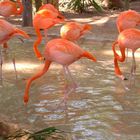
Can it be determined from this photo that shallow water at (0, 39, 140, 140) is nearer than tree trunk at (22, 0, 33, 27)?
Yes

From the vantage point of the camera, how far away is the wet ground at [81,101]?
4320mm

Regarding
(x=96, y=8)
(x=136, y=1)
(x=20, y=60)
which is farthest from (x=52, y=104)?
(x=136, y=1)

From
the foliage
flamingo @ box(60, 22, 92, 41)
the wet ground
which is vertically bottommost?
the foliage

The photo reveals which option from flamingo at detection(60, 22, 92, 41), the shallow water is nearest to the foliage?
the shallow water

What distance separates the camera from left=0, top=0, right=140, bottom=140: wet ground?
14.2ft

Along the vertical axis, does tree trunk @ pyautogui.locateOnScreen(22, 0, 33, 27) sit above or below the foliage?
above

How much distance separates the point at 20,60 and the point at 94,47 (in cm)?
160

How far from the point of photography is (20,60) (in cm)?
730

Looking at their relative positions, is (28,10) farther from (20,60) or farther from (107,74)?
(107,74)

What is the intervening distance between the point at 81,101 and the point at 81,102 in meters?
0.04

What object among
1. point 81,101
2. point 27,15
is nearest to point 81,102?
point 81,101

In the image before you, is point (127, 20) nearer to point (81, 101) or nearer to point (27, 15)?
point (81, 101)

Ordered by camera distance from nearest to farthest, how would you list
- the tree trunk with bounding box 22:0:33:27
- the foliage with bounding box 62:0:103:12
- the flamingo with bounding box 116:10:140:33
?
the flamingo with bounding box 116:10:140:33 < the tree trunk with bounding box 22:0:33:27 < the foliage with bounding box 62:0:103:12

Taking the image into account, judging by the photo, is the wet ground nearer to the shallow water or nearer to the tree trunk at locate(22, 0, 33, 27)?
the shallow water
